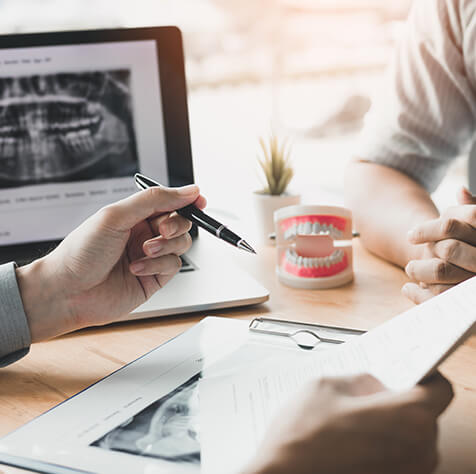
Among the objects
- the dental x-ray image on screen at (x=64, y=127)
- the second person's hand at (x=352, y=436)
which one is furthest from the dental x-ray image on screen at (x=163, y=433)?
the dental x-ray image on screen at (x=64, y=127)

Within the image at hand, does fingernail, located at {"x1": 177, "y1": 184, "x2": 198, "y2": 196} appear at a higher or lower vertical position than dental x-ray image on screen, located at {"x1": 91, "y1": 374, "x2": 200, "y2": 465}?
higher

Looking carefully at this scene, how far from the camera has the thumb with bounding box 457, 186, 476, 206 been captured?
0.88 metres

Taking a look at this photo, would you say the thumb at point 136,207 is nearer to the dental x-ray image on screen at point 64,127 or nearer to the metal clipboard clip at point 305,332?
the metal clipboard clip at point 305,332

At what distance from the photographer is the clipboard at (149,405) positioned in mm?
483

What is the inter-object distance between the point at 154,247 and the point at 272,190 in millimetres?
459

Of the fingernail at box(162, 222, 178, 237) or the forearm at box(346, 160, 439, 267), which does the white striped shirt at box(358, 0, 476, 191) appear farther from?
the fingernail at box(162, 222, 178, 237)

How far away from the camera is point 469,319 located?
49cm

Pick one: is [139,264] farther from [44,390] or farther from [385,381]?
[385,381]

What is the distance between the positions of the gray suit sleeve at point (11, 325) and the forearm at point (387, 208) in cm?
57

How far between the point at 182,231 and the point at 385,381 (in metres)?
0.36

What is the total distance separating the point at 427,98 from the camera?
4.06 ft

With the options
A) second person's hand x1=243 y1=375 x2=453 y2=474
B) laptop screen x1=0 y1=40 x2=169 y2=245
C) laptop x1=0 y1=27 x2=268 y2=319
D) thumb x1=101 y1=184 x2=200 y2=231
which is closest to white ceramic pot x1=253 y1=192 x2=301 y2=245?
laptop x1=0 y1=27 x2=268 y2=319

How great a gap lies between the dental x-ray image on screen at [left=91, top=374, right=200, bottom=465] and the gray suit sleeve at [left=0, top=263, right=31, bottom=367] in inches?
9.0

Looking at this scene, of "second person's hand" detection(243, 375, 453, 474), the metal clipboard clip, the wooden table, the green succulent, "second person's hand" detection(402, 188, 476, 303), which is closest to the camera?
"second person's hand" detection(243, 375, 453, 474)
